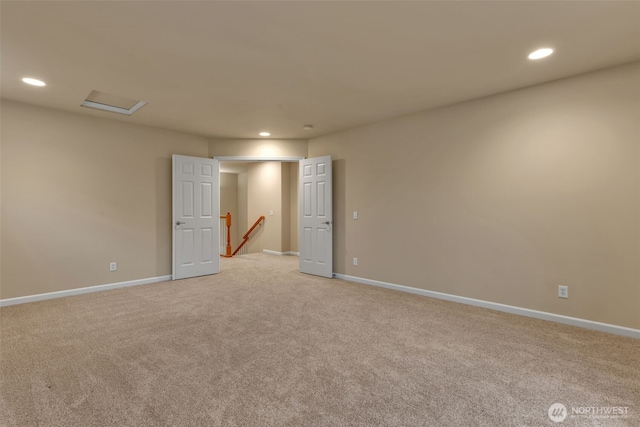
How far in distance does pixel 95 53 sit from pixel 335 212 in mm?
3727

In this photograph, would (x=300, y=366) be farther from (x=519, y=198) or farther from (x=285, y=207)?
(x=285, y=207)

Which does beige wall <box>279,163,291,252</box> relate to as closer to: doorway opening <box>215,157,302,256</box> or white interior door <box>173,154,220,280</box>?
doorway opening <box>215,157,302,256</box>

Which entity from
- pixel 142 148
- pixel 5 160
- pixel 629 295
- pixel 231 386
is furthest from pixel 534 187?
pixel 5 160

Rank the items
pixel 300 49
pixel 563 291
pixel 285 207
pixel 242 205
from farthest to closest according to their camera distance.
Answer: pixel 242 205 → pixel 285 207 → pixel 563 291 → pixel 300 49

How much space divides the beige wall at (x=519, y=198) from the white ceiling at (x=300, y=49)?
36 cm

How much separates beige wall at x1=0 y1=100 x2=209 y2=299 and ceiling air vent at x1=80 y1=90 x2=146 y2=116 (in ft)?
1.52

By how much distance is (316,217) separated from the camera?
540 centimetres

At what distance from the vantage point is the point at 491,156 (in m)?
3.57

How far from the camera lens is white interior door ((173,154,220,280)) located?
502 cm

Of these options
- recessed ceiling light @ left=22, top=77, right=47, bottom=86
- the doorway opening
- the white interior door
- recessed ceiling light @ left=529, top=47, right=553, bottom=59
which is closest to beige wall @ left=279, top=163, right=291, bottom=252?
the doorway opening

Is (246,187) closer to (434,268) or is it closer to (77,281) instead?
(77,281)

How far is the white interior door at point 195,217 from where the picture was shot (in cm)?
502

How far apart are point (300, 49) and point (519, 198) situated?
2.80 meters

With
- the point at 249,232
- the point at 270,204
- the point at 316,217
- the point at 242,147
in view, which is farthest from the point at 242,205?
the point at 316,217
